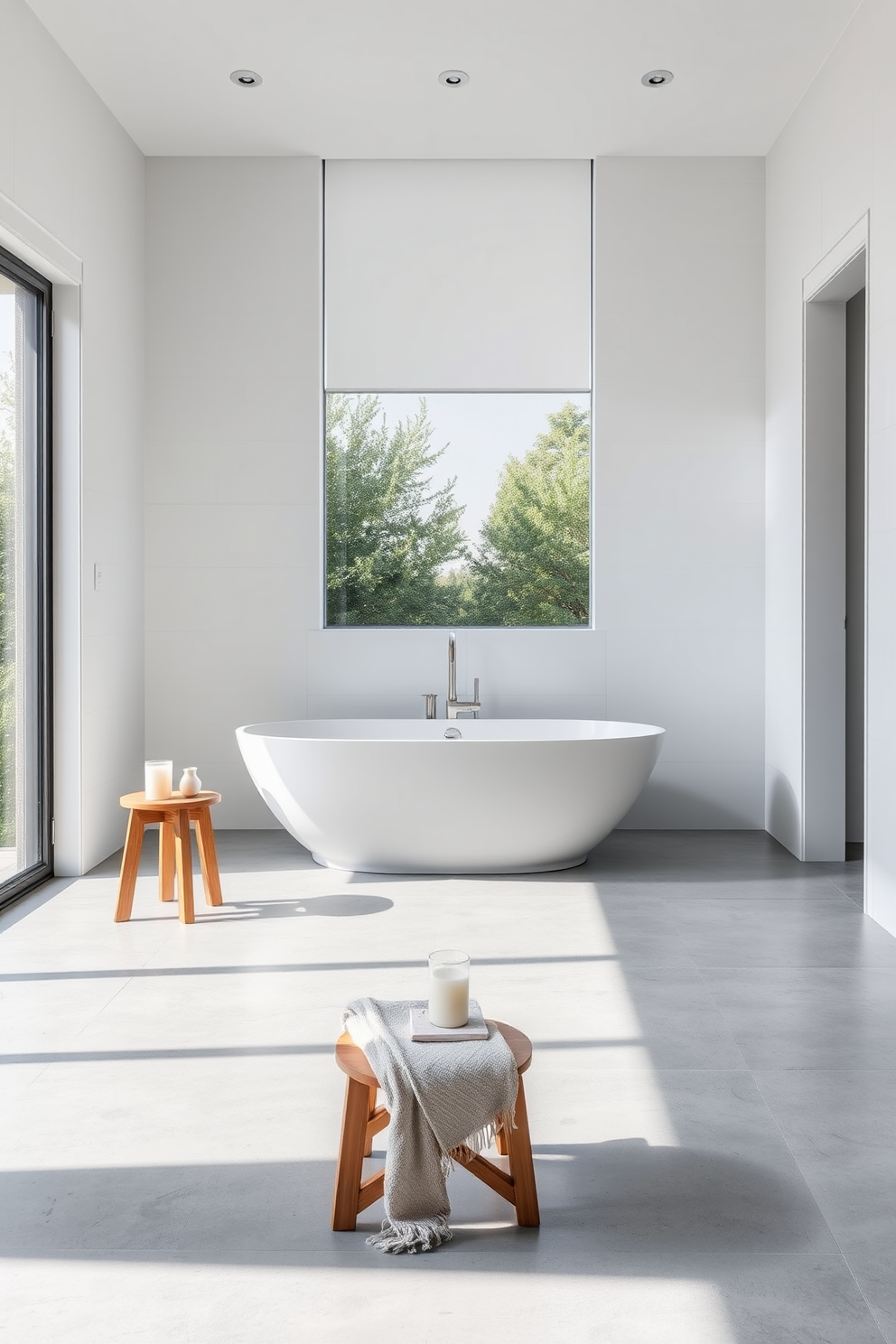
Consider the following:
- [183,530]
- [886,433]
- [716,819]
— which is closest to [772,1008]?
[886,433]

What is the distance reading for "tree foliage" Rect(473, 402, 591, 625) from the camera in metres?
5.55

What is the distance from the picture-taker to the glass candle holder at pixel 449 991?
1.91m

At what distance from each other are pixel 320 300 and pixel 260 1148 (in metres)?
4.27

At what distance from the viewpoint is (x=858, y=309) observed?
493 cm

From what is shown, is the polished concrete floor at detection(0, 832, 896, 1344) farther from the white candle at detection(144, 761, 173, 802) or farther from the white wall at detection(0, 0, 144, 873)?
the white wall at detection(0, 0, 144, 873)

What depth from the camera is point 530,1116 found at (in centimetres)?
230

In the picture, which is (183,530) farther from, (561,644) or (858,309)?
(858,309)

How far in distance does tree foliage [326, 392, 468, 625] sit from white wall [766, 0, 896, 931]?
5.22 ft

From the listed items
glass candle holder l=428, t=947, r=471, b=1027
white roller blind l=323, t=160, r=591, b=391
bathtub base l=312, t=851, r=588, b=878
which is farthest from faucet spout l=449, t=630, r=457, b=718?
glass candle holder l=428, t=947, r=471, b=1027

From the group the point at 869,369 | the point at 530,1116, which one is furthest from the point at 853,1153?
the point at 869,369

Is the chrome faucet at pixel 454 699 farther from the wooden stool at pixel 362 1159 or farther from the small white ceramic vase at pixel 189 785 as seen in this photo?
the wooden stool at pixel 362 1159

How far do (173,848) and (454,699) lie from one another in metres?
1.67

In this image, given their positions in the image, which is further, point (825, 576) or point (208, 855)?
point (825, 576)

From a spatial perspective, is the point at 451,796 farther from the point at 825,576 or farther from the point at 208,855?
the point at 825,576
